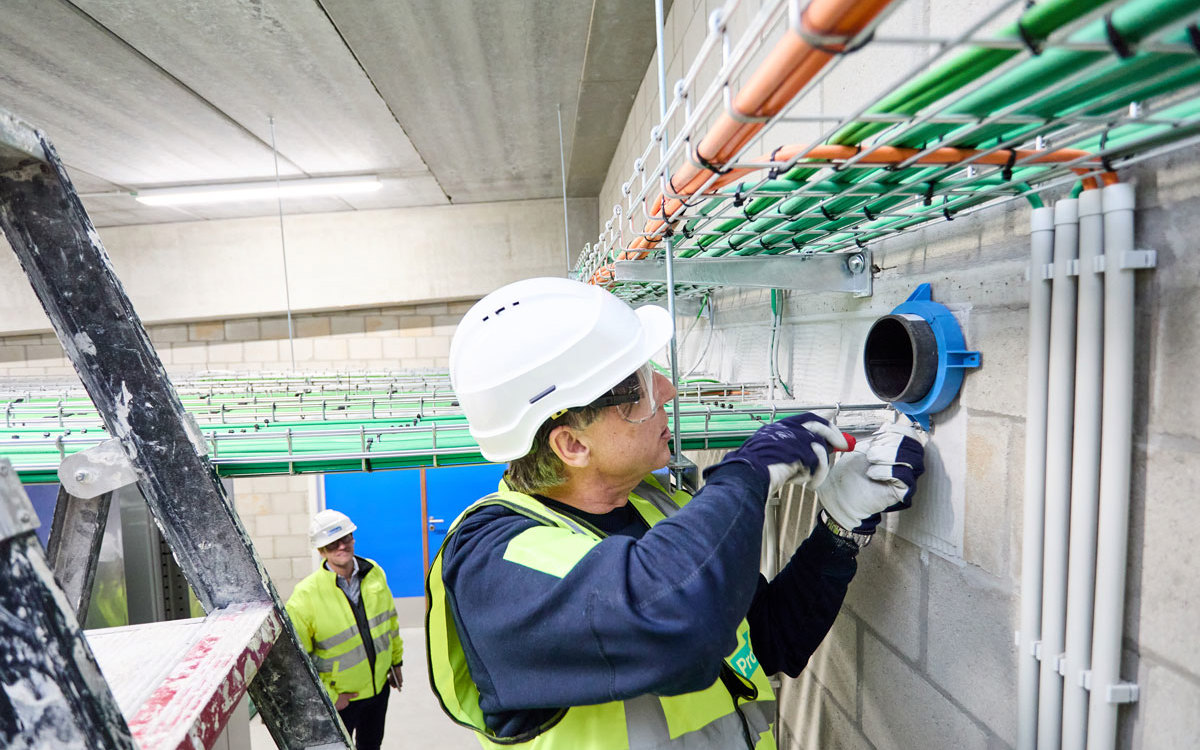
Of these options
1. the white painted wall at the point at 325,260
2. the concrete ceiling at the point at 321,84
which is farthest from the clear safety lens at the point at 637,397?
the white painted wall at the point at 325,260

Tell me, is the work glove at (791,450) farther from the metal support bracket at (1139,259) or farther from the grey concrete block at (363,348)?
the grey concrete block at (363,348)

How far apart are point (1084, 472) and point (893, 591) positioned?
1.89 ft

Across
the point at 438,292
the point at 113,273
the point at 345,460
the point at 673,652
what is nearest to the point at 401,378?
the point at 345,460

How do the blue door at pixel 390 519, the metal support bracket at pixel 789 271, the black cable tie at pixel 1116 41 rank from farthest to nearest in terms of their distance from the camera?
the blue door at pixel 390 519
the metal support bracket at pixel 789 271
the black cable tie at pixel 1116 41

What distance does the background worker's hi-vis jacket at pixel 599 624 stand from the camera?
76 centimetres

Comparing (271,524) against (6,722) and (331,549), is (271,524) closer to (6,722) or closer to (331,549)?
(331,549)

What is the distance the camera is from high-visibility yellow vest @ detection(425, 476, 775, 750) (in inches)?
35.0

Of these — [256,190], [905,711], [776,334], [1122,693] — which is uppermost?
[256,190]

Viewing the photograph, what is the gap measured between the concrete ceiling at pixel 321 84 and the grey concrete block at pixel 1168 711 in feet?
9.57

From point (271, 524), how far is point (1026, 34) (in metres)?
6.64

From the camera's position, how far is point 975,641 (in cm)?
99

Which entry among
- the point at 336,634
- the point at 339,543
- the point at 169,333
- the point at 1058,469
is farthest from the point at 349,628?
the point at 169,333

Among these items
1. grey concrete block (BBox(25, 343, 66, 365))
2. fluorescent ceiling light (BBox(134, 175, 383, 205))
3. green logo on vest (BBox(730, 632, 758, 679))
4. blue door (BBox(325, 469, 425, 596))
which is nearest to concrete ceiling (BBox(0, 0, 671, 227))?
fluorescent ceiling light (BBox(134, 175, 383, 205))

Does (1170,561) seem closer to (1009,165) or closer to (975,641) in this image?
(975,641)
